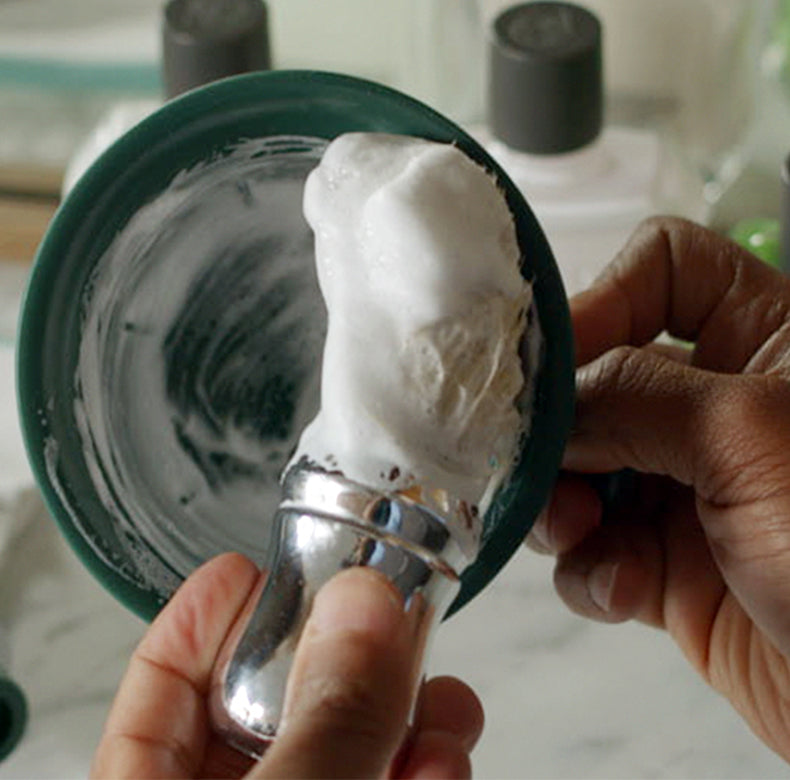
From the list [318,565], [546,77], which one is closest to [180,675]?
[318,565]

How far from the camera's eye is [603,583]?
58 cm

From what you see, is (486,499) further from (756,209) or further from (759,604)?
(756,209)

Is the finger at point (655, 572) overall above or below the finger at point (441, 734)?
below

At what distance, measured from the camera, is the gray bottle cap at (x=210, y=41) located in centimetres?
72

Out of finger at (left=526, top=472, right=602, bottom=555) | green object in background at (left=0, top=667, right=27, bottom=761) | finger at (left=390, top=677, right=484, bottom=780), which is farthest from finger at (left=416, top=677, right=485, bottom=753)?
green object in background at (left=0, top=667, right=27, bottom=761)

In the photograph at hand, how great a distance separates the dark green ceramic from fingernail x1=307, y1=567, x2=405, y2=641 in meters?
0.09

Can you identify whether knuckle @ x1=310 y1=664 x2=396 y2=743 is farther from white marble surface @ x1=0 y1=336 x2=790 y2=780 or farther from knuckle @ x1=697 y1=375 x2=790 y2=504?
white marble surface @ x1=0 y1=336 x2=790 y2=780

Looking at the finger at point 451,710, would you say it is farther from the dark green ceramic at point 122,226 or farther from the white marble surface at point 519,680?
the white marble surface at point 519,680

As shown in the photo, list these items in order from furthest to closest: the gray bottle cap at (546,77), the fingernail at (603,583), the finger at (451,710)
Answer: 1. the gray bottle cap at (546,77)
2. the fingernail at (603,583)
3. the finger at (451,710)

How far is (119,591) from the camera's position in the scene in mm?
492

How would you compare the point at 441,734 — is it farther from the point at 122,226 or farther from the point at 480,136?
the point at 480,136

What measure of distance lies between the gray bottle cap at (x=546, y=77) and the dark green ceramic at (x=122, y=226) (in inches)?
A: 10.4

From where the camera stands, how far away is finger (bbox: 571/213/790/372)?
56 cm

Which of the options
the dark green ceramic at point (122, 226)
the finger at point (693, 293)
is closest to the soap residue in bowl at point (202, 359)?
the dark green ceramic at point (122, 226)
